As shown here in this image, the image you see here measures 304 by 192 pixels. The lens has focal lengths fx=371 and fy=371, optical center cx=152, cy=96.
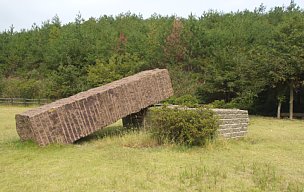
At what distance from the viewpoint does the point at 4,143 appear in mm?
10062

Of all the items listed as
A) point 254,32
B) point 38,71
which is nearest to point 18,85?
point 38,71

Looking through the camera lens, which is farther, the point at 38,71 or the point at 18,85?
the point at 38,71

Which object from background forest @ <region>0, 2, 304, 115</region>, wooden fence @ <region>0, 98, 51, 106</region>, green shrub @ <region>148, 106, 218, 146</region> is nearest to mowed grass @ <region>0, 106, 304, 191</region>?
green shrub @ <region>148, 106, 218, 146</region>

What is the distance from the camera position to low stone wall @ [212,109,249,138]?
1011 centimetres

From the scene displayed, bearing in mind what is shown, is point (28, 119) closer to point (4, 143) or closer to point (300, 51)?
point (4, 143)

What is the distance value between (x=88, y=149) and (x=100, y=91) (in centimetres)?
192

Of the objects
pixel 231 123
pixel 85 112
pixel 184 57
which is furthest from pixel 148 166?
pixel 184 57

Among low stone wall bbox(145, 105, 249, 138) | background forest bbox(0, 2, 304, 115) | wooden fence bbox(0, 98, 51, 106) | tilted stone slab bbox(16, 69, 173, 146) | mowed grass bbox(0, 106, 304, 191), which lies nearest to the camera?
mowed grass bbox(0, 106, 304, 191)

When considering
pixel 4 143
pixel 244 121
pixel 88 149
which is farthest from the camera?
pixel 244 121

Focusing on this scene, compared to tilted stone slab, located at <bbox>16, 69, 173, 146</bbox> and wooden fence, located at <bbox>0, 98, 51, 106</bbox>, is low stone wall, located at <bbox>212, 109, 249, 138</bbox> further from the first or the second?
wooden fence, located at <bbox>0, 98, 51, 106</bbox>

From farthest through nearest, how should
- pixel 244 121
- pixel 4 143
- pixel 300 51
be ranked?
pixel 300 51
pixel 244 121
pixel 4 143

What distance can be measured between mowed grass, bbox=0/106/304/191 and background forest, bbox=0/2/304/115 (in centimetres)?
1032

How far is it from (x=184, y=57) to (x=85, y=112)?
21.5 meters

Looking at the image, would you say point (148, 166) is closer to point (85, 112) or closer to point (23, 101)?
point (85, 112)
